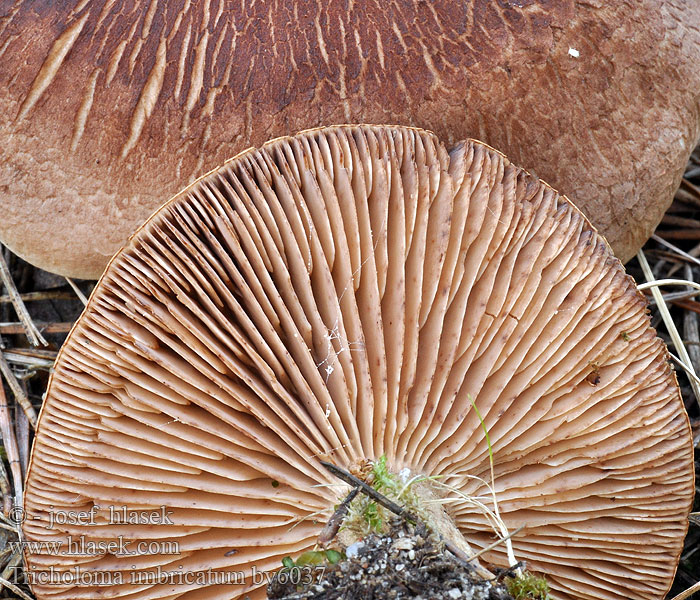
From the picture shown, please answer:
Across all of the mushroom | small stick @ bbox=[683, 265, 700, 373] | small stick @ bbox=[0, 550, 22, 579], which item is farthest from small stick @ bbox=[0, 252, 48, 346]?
small stick @ bbox=[683, 265, 700, 373]

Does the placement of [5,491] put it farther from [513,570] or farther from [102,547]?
[513,570]

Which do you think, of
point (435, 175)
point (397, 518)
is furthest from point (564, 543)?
point (435, 175)

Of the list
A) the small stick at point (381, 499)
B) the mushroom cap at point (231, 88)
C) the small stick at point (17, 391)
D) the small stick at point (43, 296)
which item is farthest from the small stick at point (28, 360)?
the small stick at point (381, 499)

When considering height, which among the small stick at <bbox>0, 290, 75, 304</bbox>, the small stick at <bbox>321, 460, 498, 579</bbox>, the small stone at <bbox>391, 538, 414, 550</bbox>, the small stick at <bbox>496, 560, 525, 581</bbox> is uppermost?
the small stick at <bbox>321, 460, 498, 579</bbox>

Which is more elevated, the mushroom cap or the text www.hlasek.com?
the mushroom cap

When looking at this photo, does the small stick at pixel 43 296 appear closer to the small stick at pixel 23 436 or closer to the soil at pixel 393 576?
the small stick at pixel 23 436

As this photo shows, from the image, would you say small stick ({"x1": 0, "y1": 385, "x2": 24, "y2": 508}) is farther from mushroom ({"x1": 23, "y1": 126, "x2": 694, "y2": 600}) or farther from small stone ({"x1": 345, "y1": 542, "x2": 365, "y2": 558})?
small stone ({"x1": 345, "y1": 542, "x2": 365, "y2": 558})
